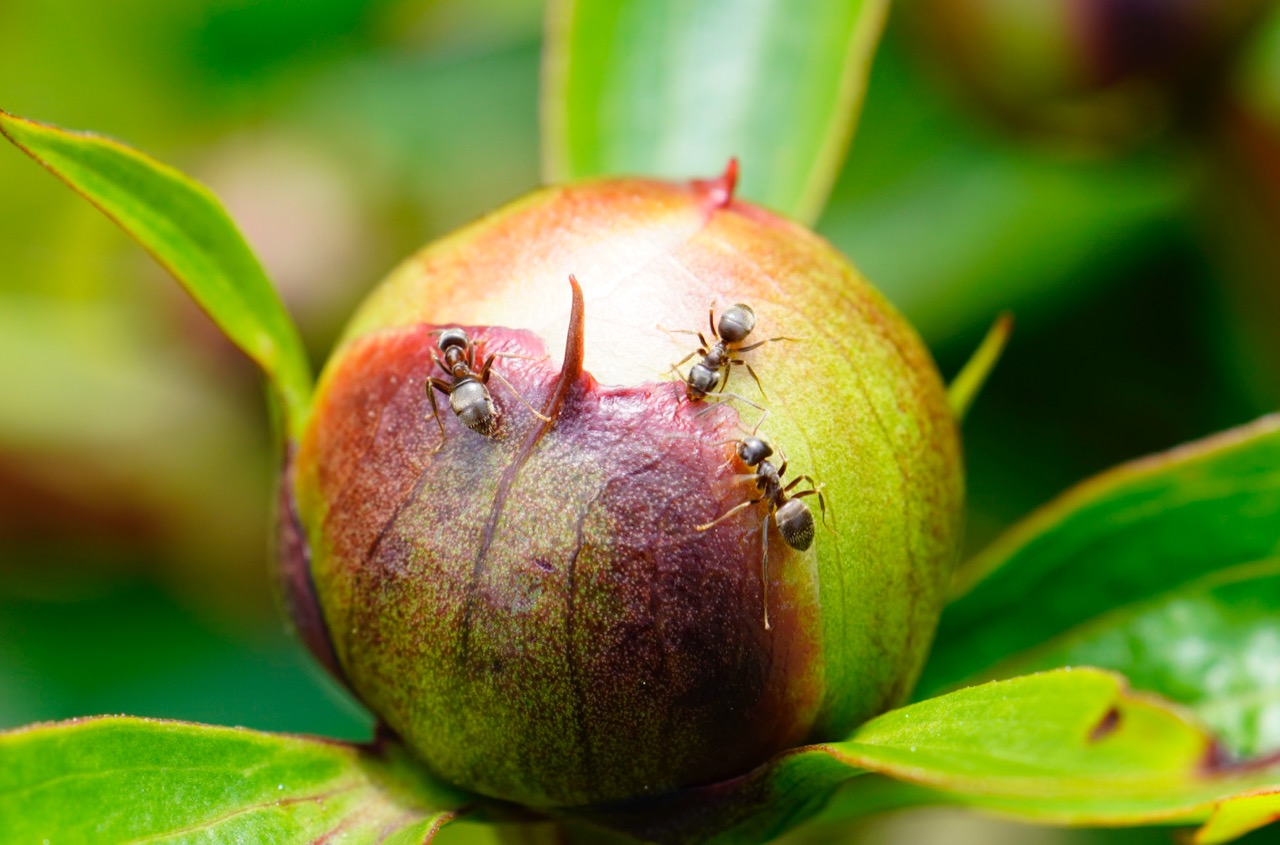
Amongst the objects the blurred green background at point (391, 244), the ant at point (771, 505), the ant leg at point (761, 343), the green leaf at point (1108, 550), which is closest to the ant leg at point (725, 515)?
the ant at point (771, 505)

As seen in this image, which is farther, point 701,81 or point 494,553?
point 701,81

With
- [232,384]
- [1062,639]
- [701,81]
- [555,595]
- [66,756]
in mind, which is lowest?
[66,756]

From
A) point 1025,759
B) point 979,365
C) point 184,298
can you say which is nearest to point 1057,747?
point 1025,759

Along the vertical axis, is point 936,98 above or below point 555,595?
above

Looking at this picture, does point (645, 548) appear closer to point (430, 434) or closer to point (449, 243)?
point (430, 434)

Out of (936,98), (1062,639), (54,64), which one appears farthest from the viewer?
(54,64)

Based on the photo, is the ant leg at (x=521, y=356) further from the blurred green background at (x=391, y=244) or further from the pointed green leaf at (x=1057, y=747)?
the blurred green background at (x=391, y=244)

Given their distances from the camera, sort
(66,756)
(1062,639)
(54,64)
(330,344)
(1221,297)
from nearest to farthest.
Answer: (66,756) → (1062,639) → (1221,297) → (330,344) → (54,64)

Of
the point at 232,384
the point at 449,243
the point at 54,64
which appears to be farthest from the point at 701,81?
the point at 54,64
